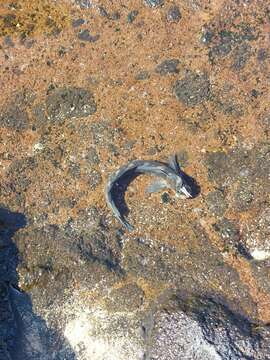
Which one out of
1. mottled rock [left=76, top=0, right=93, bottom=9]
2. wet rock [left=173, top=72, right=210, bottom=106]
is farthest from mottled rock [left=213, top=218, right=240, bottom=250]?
mottled rock [left=76, top=0, right=93, bottom=9]

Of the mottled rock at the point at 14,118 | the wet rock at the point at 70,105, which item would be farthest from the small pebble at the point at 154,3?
the mottled rock at the point at 14,118

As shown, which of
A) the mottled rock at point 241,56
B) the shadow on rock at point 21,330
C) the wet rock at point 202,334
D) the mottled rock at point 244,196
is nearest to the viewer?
the wet rock at point 202,334

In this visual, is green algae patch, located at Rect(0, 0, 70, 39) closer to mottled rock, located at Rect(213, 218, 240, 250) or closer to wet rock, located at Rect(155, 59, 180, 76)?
wet rock, located at Rect(155, 59, 180, 76)

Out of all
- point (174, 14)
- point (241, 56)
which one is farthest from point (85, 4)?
point (241, 56)

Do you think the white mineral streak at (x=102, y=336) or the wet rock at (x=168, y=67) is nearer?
the white mineral streak at (x=102, y=336)

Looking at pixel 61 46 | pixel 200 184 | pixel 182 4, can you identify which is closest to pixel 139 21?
pixel 182 4

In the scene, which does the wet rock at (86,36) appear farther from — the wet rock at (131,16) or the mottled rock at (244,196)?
the mottled rock at (244,196)

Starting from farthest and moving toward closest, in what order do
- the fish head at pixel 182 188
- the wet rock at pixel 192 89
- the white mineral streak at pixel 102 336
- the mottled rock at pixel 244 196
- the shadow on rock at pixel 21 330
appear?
the wet rock at pixel 192 89 → the mottled rock at pixel 244 196 → the fish head at pixel 182 188 → the shadow on rock at pixel 21 330 → the white mineral streak at pixel 102 336

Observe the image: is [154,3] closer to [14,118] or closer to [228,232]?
[14,118]
